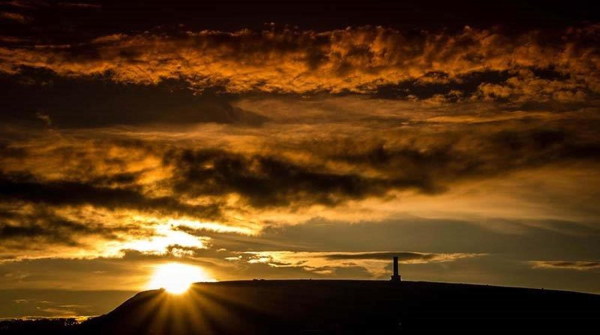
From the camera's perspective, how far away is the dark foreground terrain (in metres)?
82.4

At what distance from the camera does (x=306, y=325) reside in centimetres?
8181

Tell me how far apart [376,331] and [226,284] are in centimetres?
2585

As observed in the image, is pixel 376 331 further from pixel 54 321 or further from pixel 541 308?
pixel 54 321

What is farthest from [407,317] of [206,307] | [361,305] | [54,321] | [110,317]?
[54,321]

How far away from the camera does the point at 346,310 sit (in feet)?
284

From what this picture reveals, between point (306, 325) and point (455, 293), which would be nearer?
point (306, 325)

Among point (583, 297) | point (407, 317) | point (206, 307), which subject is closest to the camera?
point (407, 317)

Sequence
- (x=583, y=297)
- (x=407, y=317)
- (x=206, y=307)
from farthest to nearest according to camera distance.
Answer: (x=583, y=297), (x=206, y=307), (x=407, y=317)

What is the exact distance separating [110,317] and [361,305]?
2682 centimetres

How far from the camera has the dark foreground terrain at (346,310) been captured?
82.4 meters

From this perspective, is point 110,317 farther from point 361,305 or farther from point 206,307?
point 361,305

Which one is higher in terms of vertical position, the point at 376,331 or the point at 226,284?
the point at 226,284

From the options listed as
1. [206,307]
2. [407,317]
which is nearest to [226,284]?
[206,307]

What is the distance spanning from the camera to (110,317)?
89.6 metres
